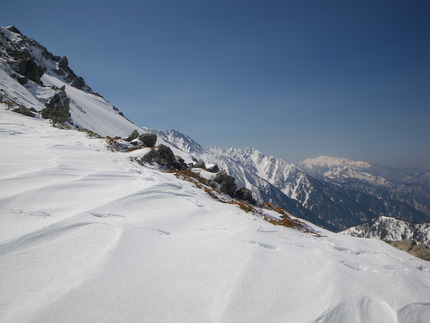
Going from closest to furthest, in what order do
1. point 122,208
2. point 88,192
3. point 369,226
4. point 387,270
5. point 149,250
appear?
1. point 149,250
2. point 387,270
3. point 122,208
4. point 88,192
5. point 369,226

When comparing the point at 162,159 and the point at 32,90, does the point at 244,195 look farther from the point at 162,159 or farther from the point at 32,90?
the point at 32,90

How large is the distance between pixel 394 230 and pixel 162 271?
126m

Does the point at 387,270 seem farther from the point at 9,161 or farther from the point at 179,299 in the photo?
the point at 9,161

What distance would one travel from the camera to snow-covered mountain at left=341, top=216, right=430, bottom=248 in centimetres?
7450

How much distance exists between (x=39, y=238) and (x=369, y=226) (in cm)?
13859

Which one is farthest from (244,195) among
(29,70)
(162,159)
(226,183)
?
(29,70)

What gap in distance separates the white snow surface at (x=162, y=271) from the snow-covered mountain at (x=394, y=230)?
88087mm

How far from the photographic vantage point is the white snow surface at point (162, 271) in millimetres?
2270

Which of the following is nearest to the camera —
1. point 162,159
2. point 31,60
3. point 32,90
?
point 162,159

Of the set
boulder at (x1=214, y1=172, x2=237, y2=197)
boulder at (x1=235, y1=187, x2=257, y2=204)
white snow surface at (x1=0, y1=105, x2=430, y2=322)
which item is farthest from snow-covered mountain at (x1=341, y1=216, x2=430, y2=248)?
white snow surface at (x1=0, y1=105, x2=430, y2=322)

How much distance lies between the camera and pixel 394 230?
9338cm

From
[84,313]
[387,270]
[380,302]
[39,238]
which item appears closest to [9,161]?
[39,238]

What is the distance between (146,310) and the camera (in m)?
2.29

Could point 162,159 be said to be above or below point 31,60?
below
